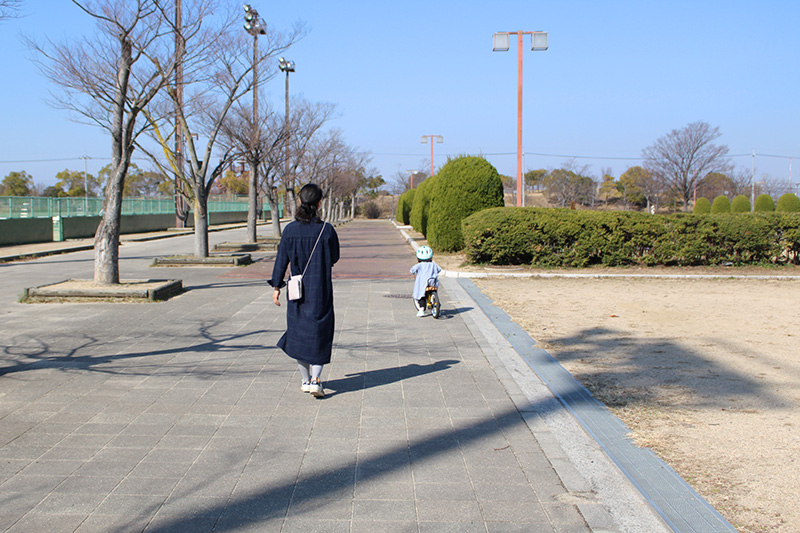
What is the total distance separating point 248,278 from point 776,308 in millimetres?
9711

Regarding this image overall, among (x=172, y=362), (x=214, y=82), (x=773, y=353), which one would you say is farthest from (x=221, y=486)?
(x=214, y=82)

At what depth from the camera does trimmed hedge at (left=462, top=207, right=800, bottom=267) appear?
51.9ft

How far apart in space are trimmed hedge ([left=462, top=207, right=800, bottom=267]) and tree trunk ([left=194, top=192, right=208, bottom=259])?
649 cm

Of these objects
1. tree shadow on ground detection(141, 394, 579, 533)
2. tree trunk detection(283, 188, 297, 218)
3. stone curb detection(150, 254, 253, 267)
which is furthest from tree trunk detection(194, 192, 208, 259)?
tree shadow on ground detection(141, 394, 579, 533)

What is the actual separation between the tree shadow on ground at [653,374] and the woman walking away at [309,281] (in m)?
2.36

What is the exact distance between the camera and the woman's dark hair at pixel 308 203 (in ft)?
17.7

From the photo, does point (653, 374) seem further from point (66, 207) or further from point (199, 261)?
point (66, 207)

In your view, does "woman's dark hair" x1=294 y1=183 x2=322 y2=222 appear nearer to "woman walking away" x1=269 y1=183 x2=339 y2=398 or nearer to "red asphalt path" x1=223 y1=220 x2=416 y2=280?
"woman walking away" x1=269 y1=183 x2=339 y2=398

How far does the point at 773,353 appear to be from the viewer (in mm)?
7203

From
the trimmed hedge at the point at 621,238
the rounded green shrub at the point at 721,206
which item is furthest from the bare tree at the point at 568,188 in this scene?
the trimmed hedge at the point at 621,238

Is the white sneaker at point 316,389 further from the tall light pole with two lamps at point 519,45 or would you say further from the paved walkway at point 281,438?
the tall light pole with two lamps at point 519,45

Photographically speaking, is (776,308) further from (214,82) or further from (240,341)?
(214,82)

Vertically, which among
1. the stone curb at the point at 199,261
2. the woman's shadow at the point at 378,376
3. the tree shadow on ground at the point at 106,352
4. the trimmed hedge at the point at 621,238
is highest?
the trimmed hedge at the point at 621,238

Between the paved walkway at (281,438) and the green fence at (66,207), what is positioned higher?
the green fence at (66,207)
